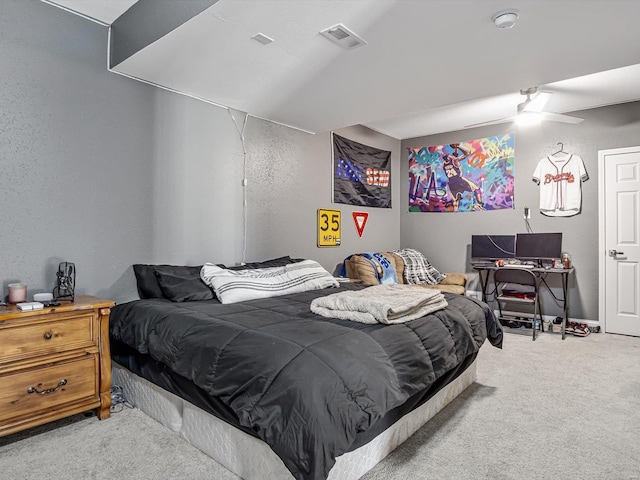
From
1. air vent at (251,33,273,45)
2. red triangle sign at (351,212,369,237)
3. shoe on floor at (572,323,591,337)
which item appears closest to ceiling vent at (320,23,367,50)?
air vent at (251,33,273,45)

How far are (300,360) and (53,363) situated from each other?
1.52 meters

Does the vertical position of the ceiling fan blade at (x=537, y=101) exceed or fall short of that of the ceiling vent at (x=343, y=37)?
it exceeds it

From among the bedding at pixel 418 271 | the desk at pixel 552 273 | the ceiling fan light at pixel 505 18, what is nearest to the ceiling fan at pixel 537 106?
the desk at pixel 552 273

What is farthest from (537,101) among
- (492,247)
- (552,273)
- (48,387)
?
(48,387)

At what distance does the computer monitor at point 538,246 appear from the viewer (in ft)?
14.6

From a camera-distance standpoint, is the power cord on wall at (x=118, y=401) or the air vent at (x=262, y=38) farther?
the power cord on wall at (x=118, y=401)

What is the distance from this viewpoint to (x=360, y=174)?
5.14 m

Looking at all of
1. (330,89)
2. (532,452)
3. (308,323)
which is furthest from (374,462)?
(330,89)

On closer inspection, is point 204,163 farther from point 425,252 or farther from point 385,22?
point 425,252

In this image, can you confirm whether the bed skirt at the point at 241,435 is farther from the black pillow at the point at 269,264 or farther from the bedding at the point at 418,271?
the bedding at the point at 418,271

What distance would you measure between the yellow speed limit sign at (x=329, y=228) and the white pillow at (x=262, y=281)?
1.11 m

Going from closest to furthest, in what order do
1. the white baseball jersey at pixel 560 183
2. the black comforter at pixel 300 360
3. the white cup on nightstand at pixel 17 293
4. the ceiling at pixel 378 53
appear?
1. the black comforter at pixel 300 360
2. the ceiling at pixel 378 53
3. the white cup on nightstand at pixel 17 293
4. the white baseball jersey at pixel 560 183

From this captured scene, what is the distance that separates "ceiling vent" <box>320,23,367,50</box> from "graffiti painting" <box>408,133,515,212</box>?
3445 millimetres

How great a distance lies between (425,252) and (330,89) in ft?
11.1
